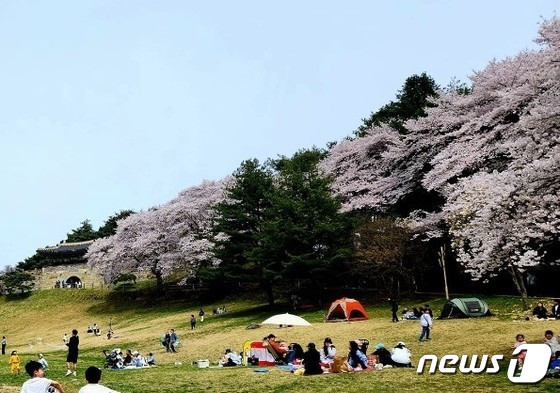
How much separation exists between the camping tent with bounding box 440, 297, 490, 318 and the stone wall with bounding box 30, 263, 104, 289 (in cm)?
5919

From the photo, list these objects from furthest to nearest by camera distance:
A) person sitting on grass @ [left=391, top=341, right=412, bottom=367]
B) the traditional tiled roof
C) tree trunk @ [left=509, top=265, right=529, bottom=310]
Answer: the traditional tiled roof → tree trunk @ [left=509, top=265, right=529, bottom=310] → person sitting on grass @ [left=391, top=341, right=412, bottom=367]

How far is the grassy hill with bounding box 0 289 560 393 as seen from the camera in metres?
16.4

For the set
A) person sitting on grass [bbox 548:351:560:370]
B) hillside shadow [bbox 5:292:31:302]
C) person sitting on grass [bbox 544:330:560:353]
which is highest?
hillside shadow [bbox 5:292:31:302]

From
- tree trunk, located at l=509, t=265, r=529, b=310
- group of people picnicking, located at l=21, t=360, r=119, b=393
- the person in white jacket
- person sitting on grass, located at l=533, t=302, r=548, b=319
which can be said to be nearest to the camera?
group of people picnicking, located at l=21, t=360, r=119, b=393

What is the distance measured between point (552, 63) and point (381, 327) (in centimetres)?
1789

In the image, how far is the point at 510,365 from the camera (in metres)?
15.3

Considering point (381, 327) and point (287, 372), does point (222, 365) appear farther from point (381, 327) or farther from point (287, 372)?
point (381, 327)

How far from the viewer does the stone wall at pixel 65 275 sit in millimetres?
82688

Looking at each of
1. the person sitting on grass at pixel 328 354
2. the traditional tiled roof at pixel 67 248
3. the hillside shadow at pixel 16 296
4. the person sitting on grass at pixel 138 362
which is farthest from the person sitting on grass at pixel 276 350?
the traditional tiled roof at pixel 67 248

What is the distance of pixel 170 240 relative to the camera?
212ft

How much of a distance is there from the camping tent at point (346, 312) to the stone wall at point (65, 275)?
51304mm

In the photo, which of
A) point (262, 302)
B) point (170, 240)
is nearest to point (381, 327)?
point (262, 302)

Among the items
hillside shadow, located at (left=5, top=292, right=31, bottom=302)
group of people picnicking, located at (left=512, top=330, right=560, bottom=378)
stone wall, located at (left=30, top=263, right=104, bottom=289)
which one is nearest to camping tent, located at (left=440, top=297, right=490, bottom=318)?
group of people picnicking, located at (left=512, top=330, right=560, bottom=378)

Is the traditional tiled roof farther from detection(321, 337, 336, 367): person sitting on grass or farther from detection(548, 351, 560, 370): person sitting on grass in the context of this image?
detection(548, 351, 560, 370): person sitting on grass
